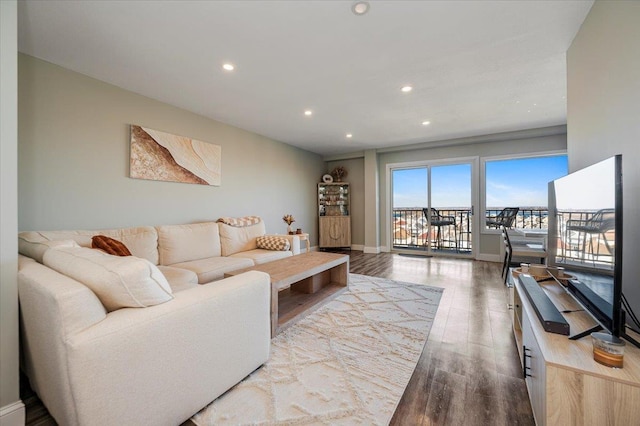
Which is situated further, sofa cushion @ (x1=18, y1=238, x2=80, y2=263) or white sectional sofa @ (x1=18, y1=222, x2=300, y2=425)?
sofa cushion @ (x1=18, y1=238, x2=80, y2=263)

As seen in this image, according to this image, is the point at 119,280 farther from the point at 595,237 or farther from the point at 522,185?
the point at 522,185

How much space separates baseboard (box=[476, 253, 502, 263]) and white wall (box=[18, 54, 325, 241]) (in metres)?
4.79

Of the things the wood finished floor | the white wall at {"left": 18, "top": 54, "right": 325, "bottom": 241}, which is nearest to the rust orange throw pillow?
the white wall at {"left": 18, "top": 54, "right": 325, "bottom": 241}

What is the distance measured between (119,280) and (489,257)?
225 inches

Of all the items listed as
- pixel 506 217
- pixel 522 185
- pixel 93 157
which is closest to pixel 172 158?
pixel 93 157

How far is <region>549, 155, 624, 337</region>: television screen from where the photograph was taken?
0.99 meters

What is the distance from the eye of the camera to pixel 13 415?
122 centimetres

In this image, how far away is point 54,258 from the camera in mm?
1312

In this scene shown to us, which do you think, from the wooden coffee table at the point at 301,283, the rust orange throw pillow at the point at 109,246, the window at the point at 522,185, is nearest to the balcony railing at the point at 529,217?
the window at the point at 522,185

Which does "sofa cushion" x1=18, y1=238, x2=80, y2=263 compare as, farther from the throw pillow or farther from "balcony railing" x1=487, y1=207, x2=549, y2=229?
"balcony railing" x1=487, y1=207, x2=549, y2=229

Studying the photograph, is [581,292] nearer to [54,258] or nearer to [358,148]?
[54,258]

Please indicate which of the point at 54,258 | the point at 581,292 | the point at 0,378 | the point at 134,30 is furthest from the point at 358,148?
the point at 0,378

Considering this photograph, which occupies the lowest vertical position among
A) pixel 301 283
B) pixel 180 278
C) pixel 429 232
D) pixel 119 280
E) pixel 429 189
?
pixel 301 283

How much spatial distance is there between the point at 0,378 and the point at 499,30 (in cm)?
372
